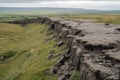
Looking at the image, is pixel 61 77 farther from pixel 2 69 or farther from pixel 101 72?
pixel 2 69

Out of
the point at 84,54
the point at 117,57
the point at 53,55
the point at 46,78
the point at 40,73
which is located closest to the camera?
the point at 117,57

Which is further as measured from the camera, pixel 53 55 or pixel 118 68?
pixel 53 55

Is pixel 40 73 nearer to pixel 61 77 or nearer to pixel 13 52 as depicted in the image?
pixel 61 77

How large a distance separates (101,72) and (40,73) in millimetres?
31982

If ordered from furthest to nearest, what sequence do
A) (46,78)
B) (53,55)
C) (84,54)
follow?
1. (53,55)
2. (46,78)
3. (84,54)

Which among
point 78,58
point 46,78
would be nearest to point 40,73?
point 46,78

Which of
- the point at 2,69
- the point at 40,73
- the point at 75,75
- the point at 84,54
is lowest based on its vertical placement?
the point at 2,69

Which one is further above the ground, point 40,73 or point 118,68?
point 118,68

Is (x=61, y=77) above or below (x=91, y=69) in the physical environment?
below

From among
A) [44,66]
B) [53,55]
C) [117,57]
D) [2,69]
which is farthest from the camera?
[2,69]

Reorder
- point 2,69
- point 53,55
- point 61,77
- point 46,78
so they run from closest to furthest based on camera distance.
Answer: point 61,77 → point 46,78 → point 53,55 → point 2,69

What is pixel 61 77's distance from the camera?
53562 mm

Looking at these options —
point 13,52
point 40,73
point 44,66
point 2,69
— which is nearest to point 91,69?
point 40,73

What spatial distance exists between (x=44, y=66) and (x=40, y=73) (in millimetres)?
5539
